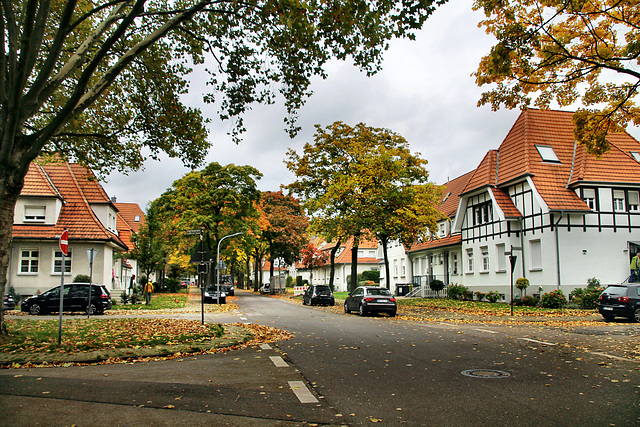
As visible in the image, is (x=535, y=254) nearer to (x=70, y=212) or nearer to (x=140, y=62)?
(x=140, y=62)

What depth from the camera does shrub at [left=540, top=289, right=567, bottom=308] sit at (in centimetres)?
2592

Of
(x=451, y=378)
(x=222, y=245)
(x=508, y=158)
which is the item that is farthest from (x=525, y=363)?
(x=222, y=245)

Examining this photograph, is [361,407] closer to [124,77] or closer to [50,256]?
[124,77]

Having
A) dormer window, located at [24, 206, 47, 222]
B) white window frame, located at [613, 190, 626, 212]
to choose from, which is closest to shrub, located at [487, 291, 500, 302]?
white window frame, located at [613, 190, 626, 212]

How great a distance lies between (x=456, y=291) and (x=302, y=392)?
3035 cm

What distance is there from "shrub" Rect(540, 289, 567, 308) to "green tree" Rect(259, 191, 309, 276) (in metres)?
32.0

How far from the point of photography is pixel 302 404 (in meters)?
6.23

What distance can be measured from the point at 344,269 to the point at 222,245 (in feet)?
88.7

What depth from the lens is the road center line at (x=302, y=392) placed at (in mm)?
6449

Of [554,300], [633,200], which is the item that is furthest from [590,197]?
[554,300]

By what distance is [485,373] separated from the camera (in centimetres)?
822

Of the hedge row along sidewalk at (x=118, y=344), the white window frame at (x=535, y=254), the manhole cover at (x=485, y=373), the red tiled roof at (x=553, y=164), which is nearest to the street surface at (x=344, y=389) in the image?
the manhole cover at (x=485, y=373)

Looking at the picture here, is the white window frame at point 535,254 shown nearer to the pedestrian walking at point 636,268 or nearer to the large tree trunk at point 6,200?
the pedestrian walking at point 636,268

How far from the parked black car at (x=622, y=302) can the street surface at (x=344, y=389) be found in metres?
9.39
